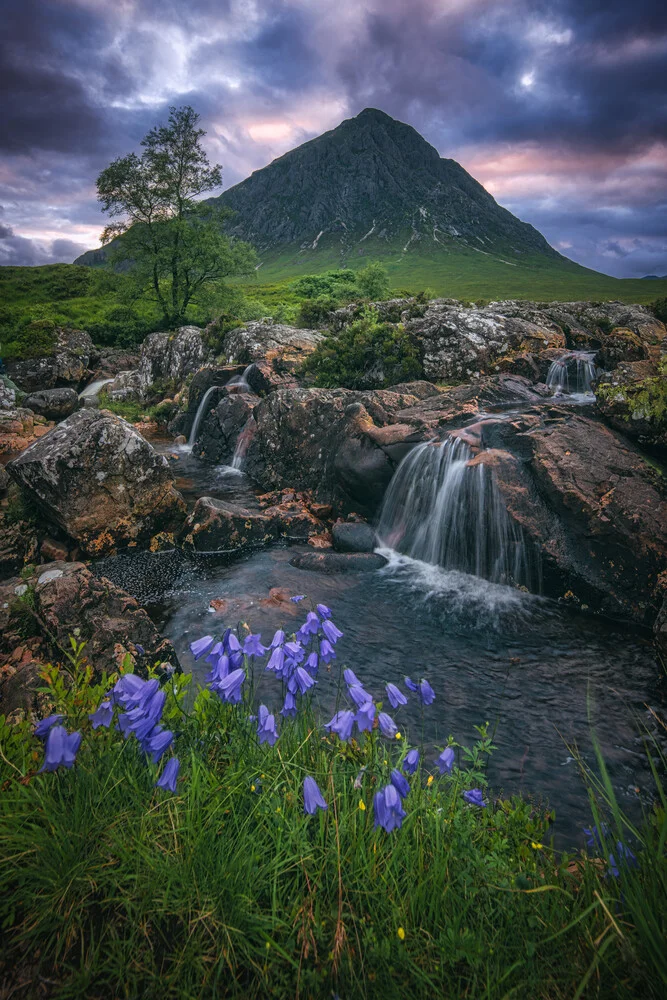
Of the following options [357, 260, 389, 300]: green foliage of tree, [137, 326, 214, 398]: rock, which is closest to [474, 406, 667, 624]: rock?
[137, 326, 214, 398]: rock

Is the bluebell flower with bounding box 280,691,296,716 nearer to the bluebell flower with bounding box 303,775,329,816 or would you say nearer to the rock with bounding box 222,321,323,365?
the bluebell flower with bounding box 303,775,329,816

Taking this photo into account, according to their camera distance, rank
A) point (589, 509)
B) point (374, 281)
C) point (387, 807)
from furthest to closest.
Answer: point (374, 281)
point (589, 509)
point (387, 807)

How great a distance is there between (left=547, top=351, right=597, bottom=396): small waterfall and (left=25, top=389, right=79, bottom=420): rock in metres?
25.4

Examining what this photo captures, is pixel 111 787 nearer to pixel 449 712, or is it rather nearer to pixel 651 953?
pixel 651 953

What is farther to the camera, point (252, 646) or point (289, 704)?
point (252, 646)

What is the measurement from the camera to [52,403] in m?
24.9

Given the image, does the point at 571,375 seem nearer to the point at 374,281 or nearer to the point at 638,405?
the point at 638,405

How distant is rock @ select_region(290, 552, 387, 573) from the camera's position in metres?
10.6

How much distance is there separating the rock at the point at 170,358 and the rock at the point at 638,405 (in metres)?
22.5

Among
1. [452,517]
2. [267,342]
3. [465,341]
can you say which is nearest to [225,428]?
[267,342]

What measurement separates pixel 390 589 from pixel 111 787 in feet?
26.0

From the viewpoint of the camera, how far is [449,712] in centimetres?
621

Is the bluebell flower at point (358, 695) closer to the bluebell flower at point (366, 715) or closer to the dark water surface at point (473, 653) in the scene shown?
the bluebell flower at point (366, 715)

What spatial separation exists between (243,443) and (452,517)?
10.4 meters
